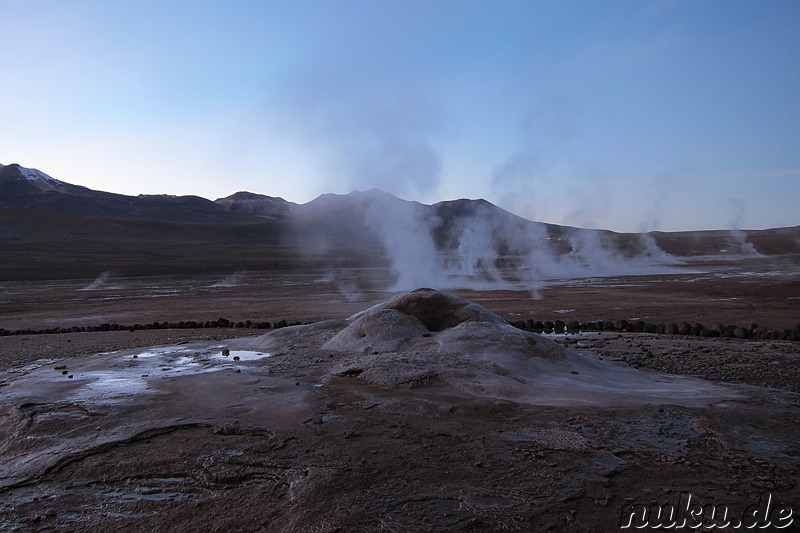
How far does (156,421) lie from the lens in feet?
16.0

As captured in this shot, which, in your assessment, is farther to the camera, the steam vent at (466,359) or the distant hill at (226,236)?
the distant hill at (226,236)

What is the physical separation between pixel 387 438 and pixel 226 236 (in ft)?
275

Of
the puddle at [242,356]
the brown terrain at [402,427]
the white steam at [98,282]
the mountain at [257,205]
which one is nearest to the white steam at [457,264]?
the white steam at [98,282]

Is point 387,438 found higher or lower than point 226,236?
lower

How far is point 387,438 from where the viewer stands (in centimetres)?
438

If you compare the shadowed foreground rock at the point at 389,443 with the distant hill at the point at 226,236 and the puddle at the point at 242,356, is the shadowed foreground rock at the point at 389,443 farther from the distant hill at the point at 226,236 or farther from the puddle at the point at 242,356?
the distant hill at the point at 226,236

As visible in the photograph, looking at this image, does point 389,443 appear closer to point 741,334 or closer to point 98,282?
point 741,334

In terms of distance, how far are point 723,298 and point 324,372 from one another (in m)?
15.9

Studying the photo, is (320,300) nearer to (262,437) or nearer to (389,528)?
(262,437)

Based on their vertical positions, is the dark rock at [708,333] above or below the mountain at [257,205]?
below

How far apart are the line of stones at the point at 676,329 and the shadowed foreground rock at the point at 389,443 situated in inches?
157

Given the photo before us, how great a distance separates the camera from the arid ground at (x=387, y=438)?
3258 mm

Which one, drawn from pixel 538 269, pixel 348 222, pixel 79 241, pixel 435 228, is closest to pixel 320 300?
pixel 538 269

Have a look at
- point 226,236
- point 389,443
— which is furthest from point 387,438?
point 226,236
